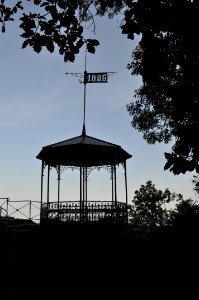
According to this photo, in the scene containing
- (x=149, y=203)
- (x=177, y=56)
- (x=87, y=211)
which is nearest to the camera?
(x=177, y=56)

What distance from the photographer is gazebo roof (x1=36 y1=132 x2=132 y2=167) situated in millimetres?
19984

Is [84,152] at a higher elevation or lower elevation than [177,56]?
higher

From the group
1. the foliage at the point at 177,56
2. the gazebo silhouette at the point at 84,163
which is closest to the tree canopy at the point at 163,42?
the foliage at the point at 177,56

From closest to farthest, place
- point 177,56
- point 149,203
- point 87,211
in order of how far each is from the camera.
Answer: point 177,56
point 87,211
point 149,203

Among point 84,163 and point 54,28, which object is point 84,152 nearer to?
point 84,163

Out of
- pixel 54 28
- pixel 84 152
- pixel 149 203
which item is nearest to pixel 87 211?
pixel 84 152

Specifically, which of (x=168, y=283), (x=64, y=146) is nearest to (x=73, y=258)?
(x=168, y=283)

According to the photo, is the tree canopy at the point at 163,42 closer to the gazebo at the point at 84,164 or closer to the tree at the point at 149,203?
the gazebo at the point at 84,164

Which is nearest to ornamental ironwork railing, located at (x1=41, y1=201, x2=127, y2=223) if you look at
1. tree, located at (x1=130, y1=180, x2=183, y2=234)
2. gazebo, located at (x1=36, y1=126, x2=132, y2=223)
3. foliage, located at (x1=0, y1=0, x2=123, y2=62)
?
gazebo, located at (x1=36, y1=126, x2=132, y2=223)

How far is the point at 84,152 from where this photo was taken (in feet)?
68.9

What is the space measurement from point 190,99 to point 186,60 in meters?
0.68

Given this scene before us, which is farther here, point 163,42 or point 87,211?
point 87,211

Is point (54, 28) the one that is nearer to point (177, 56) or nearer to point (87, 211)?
point (177, 56)

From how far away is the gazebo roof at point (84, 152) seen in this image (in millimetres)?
19984
